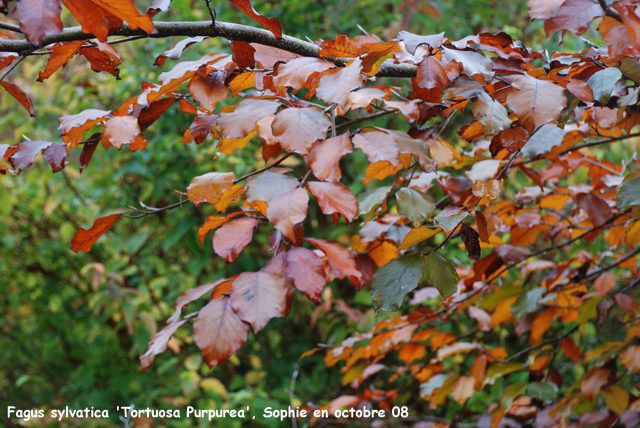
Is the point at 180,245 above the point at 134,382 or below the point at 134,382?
above

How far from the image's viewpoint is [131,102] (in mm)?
643

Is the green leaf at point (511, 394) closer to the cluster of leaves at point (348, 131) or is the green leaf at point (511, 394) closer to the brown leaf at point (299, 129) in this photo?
the cluster of leaves at point (348, 131)

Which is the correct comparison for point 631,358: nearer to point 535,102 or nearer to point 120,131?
point 535,102

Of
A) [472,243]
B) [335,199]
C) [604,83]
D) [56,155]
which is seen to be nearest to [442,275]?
[472,243]

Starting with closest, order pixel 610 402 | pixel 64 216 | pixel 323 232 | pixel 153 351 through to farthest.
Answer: pixel 153 351
pixel 610 402
pixel 323 232
pixel 64 216

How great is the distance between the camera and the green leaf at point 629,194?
0.52 metres

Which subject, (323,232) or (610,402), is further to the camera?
(323,232)

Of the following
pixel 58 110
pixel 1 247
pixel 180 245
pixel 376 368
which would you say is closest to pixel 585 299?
pixel 376 368

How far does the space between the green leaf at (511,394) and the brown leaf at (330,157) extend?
71 cm

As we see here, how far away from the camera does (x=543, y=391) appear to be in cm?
91

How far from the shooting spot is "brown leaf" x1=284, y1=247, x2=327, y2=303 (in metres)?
0.45

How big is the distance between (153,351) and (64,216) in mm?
1914

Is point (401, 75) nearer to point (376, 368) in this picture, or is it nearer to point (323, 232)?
point (376, 368)

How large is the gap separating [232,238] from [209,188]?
76mm
